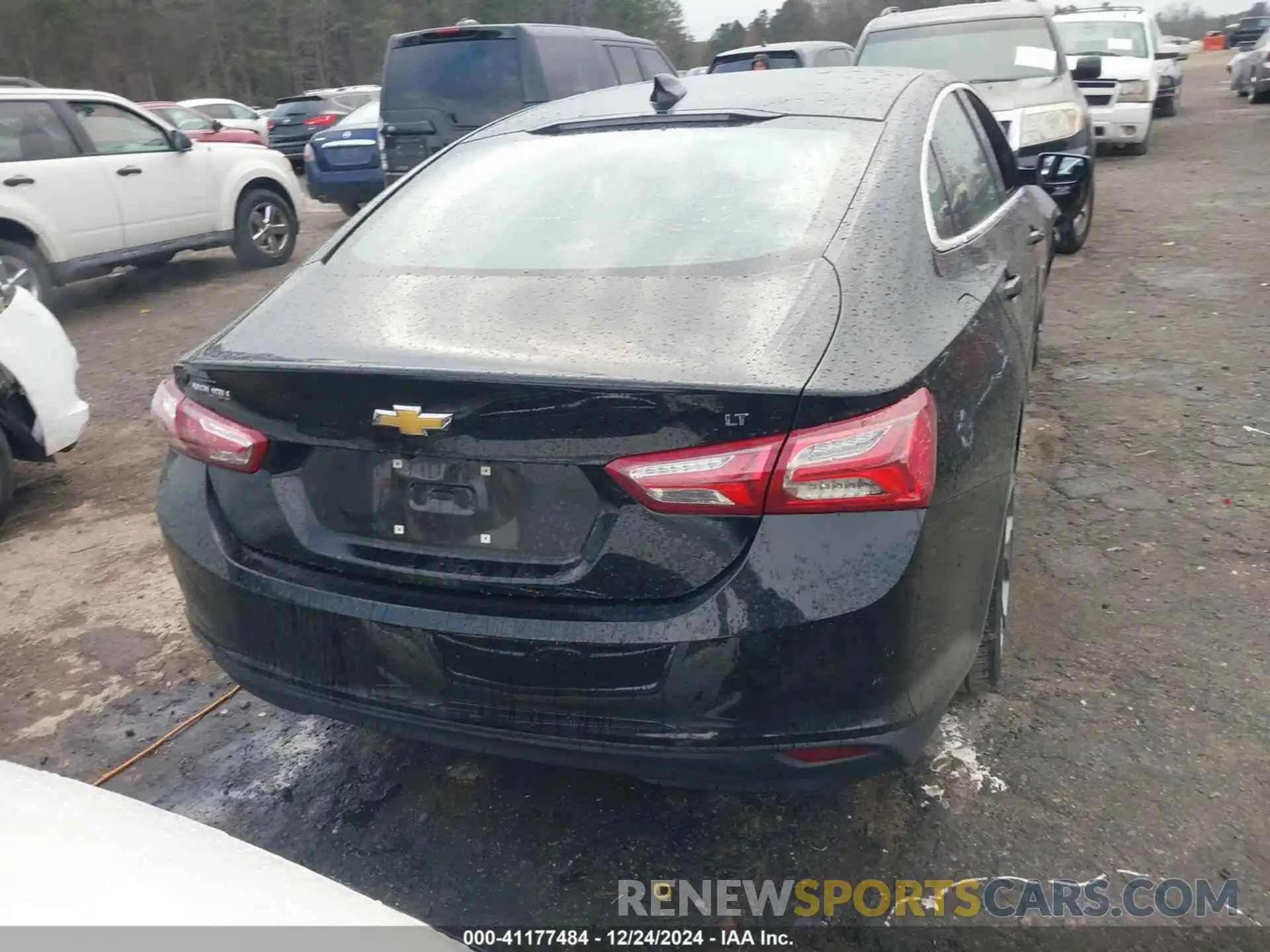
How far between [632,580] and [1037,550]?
89.8 inches

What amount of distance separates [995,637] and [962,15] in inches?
289

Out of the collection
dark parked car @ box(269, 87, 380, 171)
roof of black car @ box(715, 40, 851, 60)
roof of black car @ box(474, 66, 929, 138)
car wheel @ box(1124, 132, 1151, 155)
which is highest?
roof of black car @ box(474, 66, 929, 138)

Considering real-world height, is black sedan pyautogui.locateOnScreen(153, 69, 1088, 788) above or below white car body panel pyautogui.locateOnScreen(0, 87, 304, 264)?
above

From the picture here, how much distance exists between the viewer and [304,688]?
2.25 meters

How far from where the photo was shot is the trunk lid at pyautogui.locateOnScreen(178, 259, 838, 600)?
1889 mm

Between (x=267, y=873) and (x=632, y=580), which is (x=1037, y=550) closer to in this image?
(x=632, y=580)

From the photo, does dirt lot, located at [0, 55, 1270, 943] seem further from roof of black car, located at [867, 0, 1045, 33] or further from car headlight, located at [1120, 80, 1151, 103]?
car headlight, located at [1120, 80, 1151, 103]

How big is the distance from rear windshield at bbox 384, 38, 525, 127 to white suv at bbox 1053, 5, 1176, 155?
613 cm

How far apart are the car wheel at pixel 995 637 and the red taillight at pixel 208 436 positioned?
1807mm

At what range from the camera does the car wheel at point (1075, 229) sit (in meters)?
7.59

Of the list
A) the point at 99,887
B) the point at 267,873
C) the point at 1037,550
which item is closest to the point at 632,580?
the point at 267,873

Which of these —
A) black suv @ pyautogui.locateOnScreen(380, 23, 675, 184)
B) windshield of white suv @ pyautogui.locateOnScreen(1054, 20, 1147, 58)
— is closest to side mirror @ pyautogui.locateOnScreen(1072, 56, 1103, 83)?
windshield of white suv @ pyautogui.locateOnScreen(1054, 20, 1147, 58)

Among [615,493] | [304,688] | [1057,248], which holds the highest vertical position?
[615,493]

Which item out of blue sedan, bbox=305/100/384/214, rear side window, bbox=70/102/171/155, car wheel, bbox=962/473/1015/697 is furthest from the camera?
blue sedan, bbox=305/100/384/214
